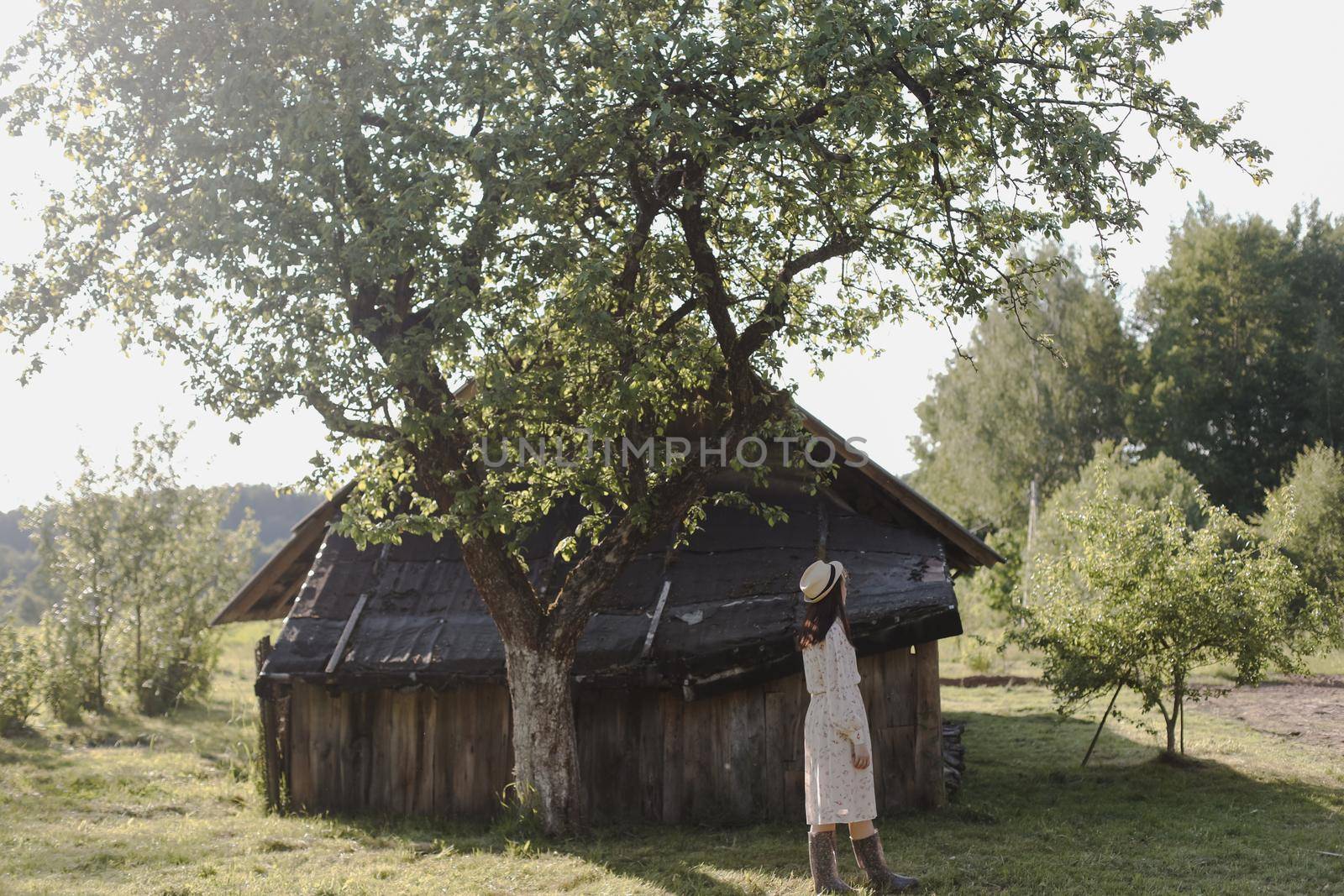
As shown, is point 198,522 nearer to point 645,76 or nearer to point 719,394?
point 719,394

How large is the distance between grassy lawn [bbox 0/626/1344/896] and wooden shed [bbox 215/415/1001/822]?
0.52 metres

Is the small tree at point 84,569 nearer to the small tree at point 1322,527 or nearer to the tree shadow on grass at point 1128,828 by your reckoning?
the tree shadow on grass at point 1128,828

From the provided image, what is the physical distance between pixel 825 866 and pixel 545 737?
3.16 metres

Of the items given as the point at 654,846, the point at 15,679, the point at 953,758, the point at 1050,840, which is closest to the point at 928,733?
the point at 1050,840

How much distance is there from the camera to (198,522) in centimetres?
2070

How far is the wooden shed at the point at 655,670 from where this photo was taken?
10.3 meters

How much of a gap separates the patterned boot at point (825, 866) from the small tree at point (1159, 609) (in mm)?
5857

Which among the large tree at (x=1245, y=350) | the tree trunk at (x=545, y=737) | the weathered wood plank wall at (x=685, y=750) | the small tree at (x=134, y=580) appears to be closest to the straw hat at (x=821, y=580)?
the tree trunk at (x=545, y=737)

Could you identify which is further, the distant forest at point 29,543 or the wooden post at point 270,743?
the distant forest at point 29,543

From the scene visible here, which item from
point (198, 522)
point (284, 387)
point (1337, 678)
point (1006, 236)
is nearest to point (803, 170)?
point (1006, 236)

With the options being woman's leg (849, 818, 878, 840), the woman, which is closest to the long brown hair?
the woman

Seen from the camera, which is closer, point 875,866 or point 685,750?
point 875,866

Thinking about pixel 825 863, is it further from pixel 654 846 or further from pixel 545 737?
pixel 545 737

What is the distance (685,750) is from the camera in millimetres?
10492
